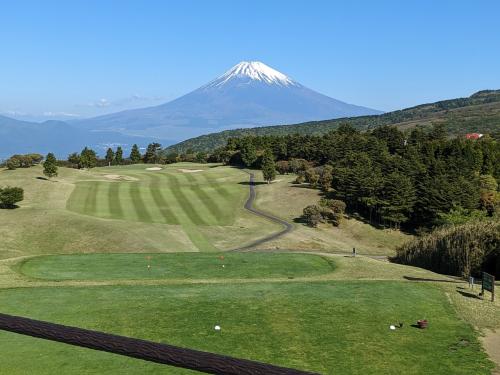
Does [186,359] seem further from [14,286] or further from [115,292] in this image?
[14,286]

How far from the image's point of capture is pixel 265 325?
20078mm

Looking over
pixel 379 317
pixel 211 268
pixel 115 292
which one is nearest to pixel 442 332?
pixel 379 317

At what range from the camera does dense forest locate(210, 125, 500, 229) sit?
85.9m

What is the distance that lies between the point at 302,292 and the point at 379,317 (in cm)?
519

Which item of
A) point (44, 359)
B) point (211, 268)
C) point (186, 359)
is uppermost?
point (186, 359)

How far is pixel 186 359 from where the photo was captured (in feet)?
12.5

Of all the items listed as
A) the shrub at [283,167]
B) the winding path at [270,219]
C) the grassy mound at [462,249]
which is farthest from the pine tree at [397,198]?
the shrub at [283,167]

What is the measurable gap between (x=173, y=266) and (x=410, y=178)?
67169mm

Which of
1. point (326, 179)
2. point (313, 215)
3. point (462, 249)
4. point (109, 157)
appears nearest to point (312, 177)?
point (326, 179)

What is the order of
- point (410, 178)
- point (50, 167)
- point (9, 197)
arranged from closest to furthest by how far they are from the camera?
point (9, 197) → point (410, 178) → point (50, 167)

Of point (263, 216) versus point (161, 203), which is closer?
point (263, 216)

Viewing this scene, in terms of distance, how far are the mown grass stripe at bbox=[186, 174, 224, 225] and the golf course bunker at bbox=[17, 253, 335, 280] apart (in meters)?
39.6

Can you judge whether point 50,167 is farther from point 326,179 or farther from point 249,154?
point 249,154

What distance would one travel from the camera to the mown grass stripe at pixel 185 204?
79.8 m
